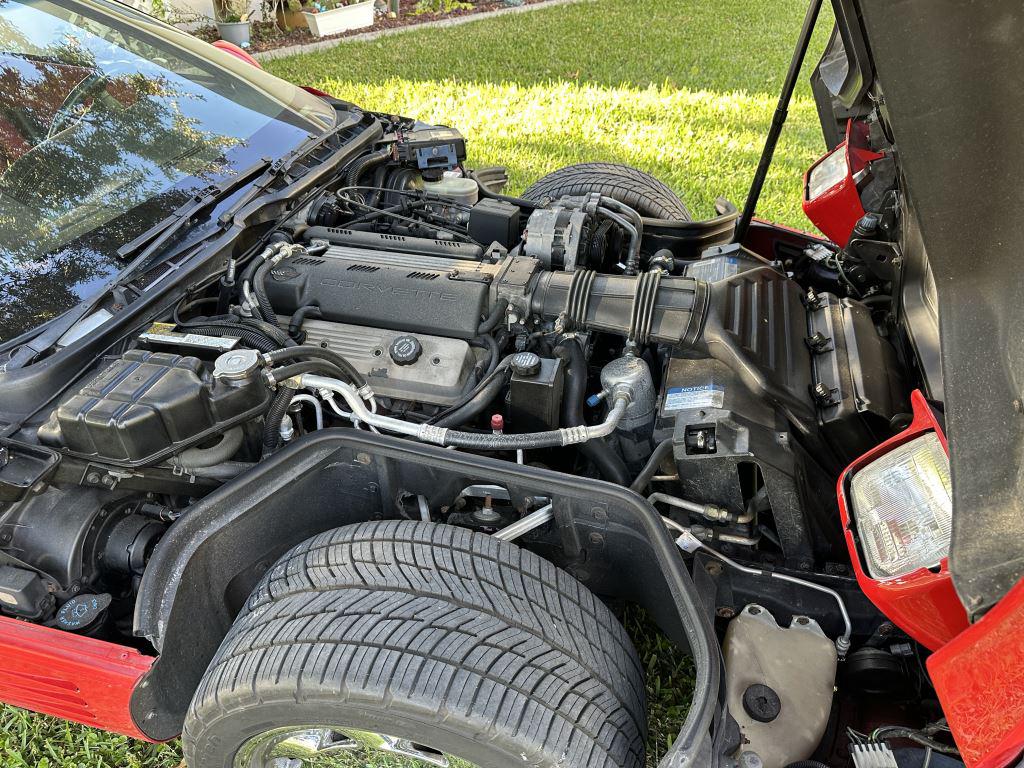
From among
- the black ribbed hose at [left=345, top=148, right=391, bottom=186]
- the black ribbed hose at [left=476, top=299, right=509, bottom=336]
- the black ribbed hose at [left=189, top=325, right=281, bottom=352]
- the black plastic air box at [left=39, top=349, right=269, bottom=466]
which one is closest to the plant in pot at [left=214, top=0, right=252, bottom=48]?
the black ribbed hose at [left=345, top=148, right=391, bottom=186]

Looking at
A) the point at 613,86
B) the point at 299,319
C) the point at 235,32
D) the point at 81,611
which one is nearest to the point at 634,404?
the point at 299,319

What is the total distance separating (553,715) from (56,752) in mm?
1569

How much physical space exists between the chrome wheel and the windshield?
3.89 ft

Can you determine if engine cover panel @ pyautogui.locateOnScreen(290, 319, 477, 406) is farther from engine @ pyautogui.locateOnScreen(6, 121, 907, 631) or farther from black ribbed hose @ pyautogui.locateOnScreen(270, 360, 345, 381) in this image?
black ribbed hose @ pyautogui.locateOnScreen(270, 360, 345, 381)

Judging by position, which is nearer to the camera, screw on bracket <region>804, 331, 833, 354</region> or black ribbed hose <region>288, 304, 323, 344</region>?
screw on bracket <region>804, 331, 833, 354</region>

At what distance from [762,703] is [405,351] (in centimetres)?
122

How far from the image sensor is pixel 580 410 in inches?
81.0

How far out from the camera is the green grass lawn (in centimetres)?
542

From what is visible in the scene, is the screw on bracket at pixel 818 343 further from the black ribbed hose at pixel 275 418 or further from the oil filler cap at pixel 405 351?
the black ribbed hose at pixel 275 418

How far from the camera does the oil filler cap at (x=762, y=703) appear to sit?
1.72 m

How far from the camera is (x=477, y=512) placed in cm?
189

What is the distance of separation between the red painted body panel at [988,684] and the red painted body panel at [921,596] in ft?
0.33

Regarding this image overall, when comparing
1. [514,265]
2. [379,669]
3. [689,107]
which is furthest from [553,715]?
[689,107]

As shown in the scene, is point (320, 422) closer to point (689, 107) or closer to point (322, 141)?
point (322, 141)
